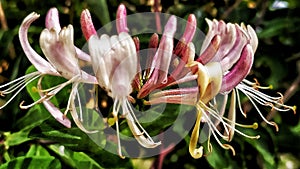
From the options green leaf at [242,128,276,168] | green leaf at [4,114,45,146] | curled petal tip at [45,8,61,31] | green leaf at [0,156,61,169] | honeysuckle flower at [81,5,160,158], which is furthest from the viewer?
green leaf at [242,128,276,168]

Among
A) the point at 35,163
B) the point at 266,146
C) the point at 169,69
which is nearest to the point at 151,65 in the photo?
the point at 169,69

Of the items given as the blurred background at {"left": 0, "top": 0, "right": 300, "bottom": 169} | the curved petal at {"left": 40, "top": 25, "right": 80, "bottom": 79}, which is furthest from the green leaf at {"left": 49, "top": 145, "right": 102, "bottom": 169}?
the curved petal at {"left": 40, "top": 25, "right": 80, "bottom": 79}

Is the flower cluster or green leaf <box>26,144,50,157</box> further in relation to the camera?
green leaf <box>26,144,50,157</box>

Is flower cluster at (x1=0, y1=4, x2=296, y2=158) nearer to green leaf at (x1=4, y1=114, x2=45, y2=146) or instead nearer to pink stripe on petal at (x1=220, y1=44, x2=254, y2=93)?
pink stripe on petal at (x1=220, y1=44, x2=254, y2=93)

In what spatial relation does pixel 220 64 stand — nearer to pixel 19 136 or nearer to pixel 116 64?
pixel 116 64

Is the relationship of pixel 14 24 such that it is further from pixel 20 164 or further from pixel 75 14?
pixel 20 164

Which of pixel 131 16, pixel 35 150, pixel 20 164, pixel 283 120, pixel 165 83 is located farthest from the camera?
pixel 283 120

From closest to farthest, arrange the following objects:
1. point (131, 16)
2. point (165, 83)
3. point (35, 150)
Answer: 1. point (165, 83)
2. point (35, 150)
3. point (131, 16)

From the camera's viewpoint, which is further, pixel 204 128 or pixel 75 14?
pixel 75 14

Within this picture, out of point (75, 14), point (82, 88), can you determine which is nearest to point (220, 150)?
point (82, 88)
